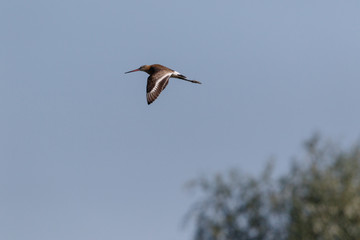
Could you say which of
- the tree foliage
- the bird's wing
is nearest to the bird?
the bird's wing

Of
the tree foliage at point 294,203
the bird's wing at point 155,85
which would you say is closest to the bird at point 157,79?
the bird's wing at point 155,85

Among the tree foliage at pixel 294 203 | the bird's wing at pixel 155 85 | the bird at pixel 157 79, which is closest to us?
the bird's wing at pixel 155 85

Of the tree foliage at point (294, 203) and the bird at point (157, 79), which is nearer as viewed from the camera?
the bird at point (157, 79)

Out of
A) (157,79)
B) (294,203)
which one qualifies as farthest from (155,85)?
(294,203)

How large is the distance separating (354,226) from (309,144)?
139 inches

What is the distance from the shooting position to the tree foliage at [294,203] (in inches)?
1078

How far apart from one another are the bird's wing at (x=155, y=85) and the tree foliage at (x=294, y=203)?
9.51m

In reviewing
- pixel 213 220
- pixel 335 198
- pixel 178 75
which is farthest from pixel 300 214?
pixel 178 75

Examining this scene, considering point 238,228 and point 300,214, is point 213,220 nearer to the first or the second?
point 238,228

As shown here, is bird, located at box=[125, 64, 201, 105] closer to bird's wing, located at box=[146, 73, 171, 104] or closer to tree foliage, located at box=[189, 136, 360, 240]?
bird's wing, located at box=[146, 73, 171, 104]

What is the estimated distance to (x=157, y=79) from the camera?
19812 millimetres

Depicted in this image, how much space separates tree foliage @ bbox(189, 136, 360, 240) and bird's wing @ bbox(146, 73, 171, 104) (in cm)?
951

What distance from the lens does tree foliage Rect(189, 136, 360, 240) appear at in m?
27.4

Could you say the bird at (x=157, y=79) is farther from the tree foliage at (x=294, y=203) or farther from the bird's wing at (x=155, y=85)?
the tree foliage at (x=294, y=203)
